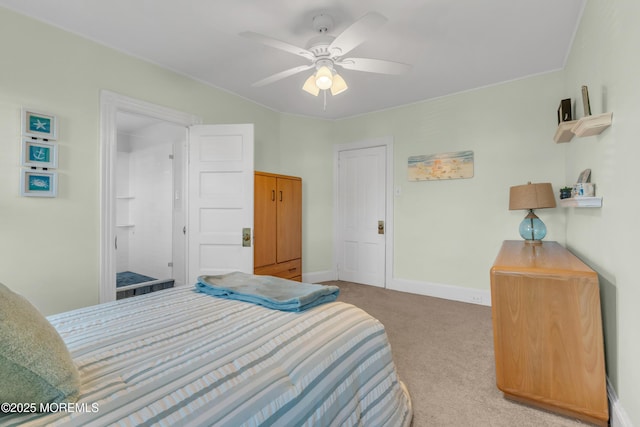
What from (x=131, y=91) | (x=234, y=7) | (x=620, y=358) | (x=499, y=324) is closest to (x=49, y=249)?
(x=131, y=91)

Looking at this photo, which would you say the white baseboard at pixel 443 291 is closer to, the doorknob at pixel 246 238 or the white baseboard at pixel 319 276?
the white baseboard at pixel 319 276

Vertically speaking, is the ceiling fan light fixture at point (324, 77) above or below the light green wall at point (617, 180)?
above

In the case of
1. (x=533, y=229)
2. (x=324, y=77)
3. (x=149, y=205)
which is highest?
(x=324, y=77)

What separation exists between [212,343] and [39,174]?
2.21 metres

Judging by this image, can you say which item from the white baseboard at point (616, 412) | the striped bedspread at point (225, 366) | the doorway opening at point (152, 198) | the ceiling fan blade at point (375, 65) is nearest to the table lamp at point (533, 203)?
the white baseboard at point (616, 412)

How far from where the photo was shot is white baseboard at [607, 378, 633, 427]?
4.46ft

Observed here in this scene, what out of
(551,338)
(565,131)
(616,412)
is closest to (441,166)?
(565,131)

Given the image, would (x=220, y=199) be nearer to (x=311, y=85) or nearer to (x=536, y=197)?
(x=311, y=85)

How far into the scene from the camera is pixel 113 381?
0.82 meters

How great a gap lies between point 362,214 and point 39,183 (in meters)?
3.56

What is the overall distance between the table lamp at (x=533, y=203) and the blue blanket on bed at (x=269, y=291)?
223 cm

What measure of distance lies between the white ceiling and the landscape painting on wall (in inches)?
32.6

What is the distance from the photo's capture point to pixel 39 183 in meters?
2.25

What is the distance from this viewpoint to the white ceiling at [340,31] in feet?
7.02
